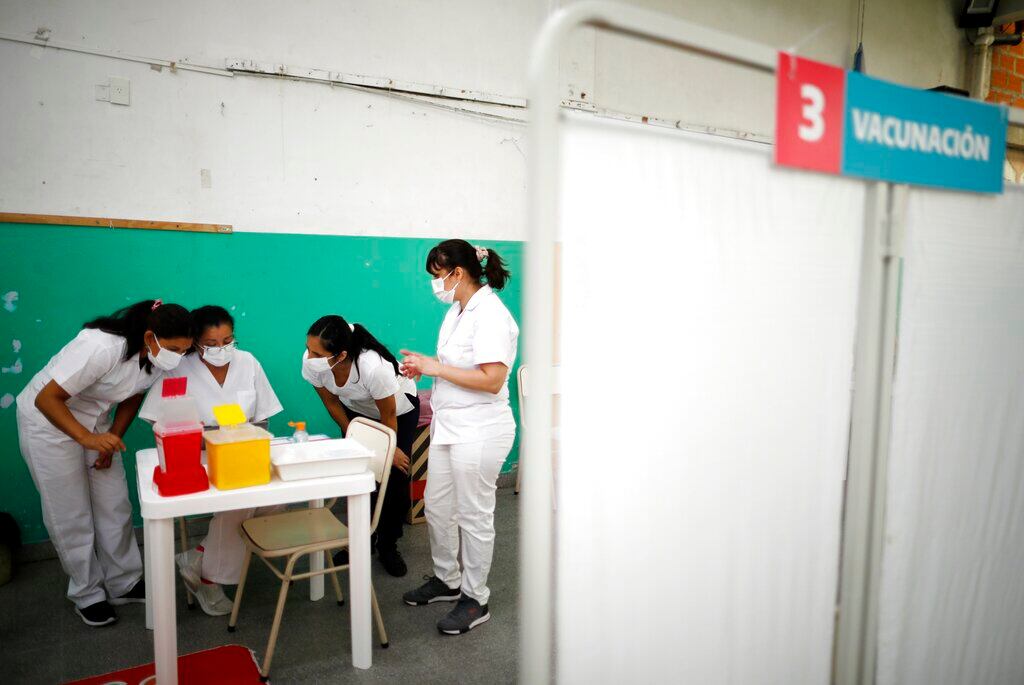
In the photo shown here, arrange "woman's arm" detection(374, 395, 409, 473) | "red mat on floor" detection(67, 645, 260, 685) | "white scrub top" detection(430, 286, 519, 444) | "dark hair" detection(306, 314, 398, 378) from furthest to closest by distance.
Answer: "woman's arm" detection(374, 395, 409, 473), "dark hair" detection(306, 314, 398, 378), "white scrub top" detection(430, 286, 519, 444), "red mat on floor" detection(67, 645, 260, 685)

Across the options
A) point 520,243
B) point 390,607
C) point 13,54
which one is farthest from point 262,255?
point 390,607

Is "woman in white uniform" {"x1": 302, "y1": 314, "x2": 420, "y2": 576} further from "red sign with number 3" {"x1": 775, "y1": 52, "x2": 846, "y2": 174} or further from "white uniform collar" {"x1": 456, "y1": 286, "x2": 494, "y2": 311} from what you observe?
"red sign with number 3" {"x1": 775, "y1": 52, "x2": 846, "y2": 174}

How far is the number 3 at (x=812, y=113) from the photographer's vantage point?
1051mm

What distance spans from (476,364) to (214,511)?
100cm

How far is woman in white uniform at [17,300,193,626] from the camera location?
247 cm

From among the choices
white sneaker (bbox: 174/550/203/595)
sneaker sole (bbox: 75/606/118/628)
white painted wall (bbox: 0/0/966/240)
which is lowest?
sneaker sole (bbox: 75/606/118/628)

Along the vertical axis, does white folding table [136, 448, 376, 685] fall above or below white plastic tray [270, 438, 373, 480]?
below

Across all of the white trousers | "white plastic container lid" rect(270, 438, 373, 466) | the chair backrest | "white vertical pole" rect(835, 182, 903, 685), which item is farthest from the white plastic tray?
"white vertical pole" rect(835, 182, 903, 685)

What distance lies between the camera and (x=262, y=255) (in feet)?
11.9

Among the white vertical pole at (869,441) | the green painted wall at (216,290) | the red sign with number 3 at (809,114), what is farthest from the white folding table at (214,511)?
the red sign with number 3 at (809,114)

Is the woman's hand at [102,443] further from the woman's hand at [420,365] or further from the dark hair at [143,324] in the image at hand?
the woman's hand at [420,365]

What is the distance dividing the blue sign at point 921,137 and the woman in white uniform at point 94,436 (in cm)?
234

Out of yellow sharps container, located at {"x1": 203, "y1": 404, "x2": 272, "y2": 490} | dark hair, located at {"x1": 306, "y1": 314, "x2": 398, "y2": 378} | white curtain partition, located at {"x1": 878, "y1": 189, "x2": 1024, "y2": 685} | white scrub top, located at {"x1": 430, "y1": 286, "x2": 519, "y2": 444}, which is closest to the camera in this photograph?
white curtain partition, located at {"x1": 878, "y1": 189, "x2": 1024, "y2": 685}

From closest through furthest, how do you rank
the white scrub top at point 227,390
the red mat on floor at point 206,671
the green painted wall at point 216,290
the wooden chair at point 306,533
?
the red mat on floor at point 206,671
the wooden chair at point 306,533
the white scrub top at point 227,390
the green painted wall at point 216,290
